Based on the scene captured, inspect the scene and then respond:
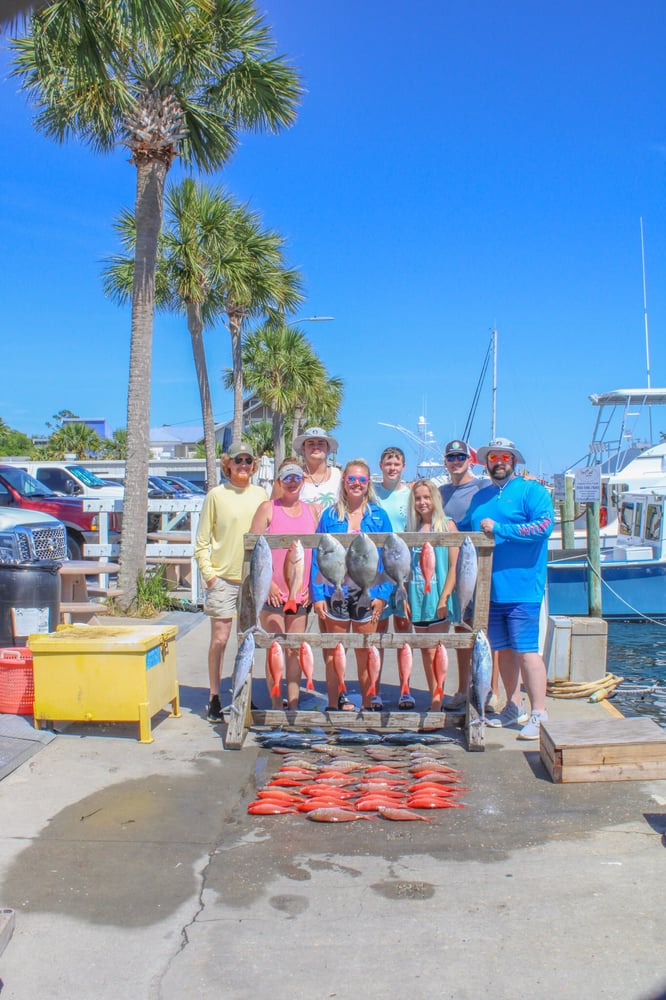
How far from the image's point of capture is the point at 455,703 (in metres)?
6.39

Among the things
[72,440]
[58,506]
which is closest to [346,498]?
[58,506]

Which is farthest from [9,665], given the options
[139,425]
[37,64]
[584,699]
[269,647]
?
[37,64]

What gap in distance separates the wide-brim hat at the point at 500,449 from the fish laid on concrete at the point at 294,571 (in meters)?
1.50

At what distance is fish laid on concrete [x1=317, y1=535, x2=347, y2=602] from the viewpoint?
5.52 m

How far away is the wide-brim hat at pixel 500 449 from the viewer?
5.93 metres

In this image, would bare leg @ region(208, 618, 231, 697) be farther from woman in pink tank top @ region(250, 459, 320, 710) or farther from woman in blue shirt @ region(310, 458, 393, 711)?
woman in blue shirt @ region(310, 458, 393, 711)

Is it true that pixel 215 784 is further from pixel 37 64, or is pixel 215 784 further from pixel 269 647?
pixel 37 64

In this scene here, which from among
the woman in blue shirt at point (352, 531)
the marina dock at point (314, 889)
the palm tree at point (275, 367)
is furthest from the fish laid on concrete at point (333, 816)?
the palm tree at point (275, 367)

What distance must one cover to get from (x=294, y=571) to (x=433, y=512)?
114cm

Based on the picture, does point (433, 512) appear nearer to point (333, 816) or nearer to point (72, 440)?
point (333, 816)

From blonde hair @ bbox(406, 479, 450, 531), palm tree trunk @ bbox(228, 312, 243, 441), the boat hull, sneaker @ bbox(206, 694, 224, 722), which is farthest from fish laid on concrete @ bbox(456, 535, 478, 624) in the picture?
palm tree trunk @ bbox(228, 312, 243, 441)

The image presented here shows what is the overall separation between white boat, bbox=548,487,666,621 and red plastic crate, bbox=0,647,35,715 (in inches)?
486

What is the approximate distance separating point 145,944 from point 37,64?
33.7 feet

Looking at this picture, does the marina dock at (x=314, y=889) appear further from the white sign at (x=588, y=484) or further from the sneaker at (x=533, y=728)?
the white sign at (x=588, y=484)
